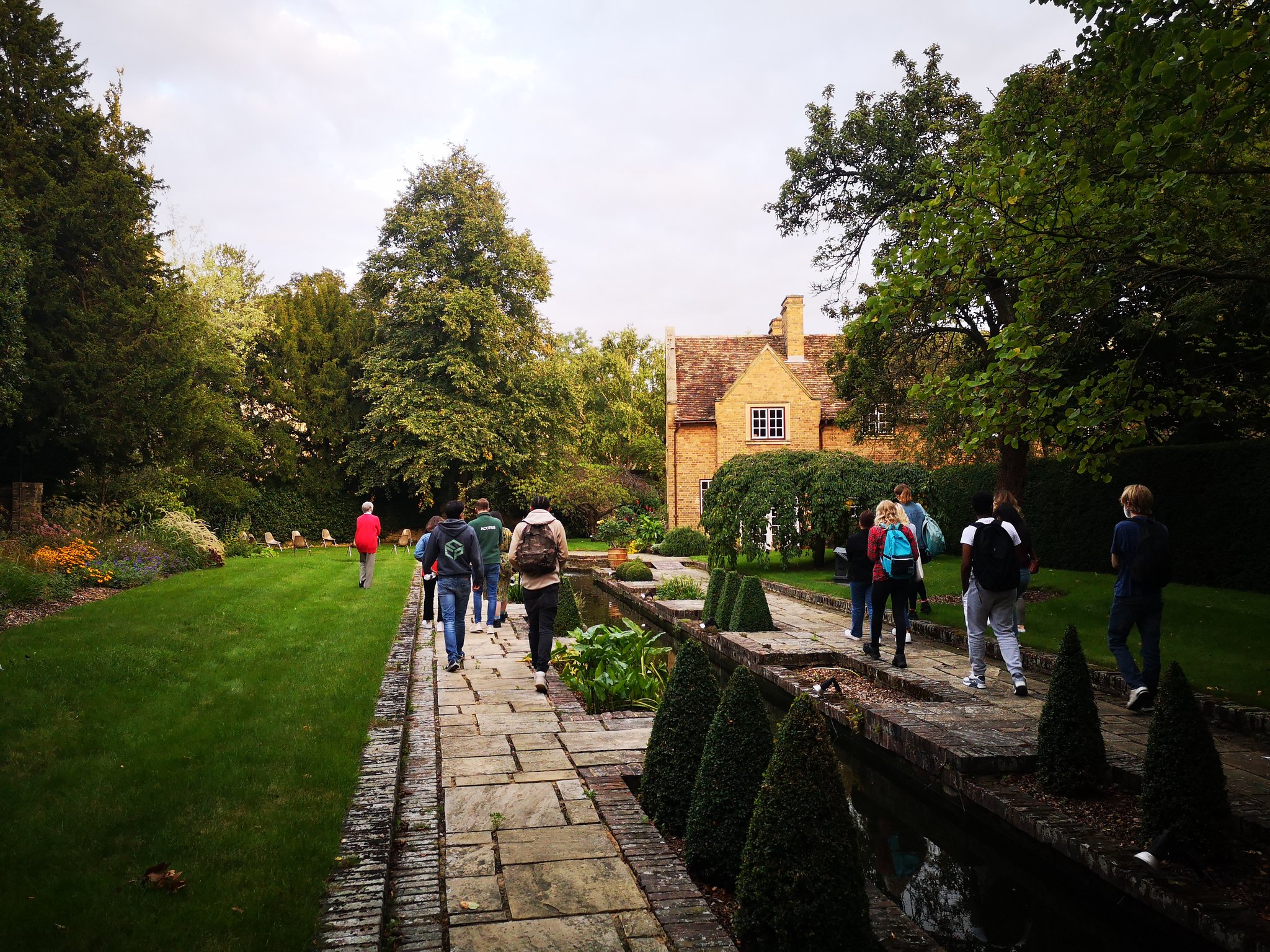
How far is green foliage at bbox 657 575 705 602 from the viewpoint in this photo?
1653 centimetres

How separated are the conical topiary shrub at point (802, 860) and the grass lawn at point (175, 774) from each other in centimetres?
189

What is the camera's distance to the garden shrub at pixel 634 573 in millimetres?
20344

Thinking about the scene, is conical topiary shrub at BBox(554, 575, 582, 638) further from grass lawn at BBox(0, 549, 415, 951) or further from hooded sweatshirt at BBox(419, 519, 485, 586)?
grass lawn at BBox(0, 549, 415, 951)

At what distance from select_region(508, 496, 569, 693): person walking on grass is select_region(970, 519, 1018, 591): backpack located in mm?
4198

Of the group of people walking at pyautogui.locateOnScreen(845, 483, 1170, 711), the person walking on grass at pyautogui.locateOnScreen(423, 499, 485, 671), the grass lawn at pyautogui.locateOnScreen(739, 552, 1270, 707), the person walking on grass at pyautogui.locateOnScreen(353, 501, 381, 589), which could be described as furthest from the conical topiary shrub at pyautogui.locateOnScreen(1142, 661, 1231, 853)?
the person walking on grass at pyautogui.locateOnScreen(353, 501, 381, 589)

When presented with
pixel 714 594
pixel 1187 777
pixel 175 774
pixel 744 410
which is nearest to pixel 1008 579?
pixel 1187 777

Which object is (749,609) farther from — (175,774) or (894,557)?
(175,774)

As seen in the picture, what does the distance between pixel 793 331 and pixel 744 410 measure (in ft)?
Answer: 16.7

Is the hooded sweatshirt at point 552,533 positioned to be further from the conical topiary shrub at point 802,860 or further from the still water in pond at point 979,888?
the conical topiary shrub at point 802,860

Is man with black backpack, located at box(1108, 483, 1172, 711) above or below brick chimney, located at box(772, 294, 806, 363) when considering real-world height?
below

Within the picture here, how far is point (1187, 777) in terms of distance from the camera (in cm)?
431

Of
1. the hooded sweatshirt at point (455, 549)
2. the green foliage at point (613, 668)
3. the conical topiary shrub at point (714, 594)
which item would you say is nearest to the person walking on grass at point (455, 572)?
the hooded sweatshirt at point (455, 549)

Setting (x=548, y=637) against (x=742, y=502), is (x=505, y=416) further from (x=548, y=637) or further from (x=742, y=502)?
(x=548, y=637)

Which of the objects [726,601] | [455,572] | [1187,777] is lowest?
[726,601]
